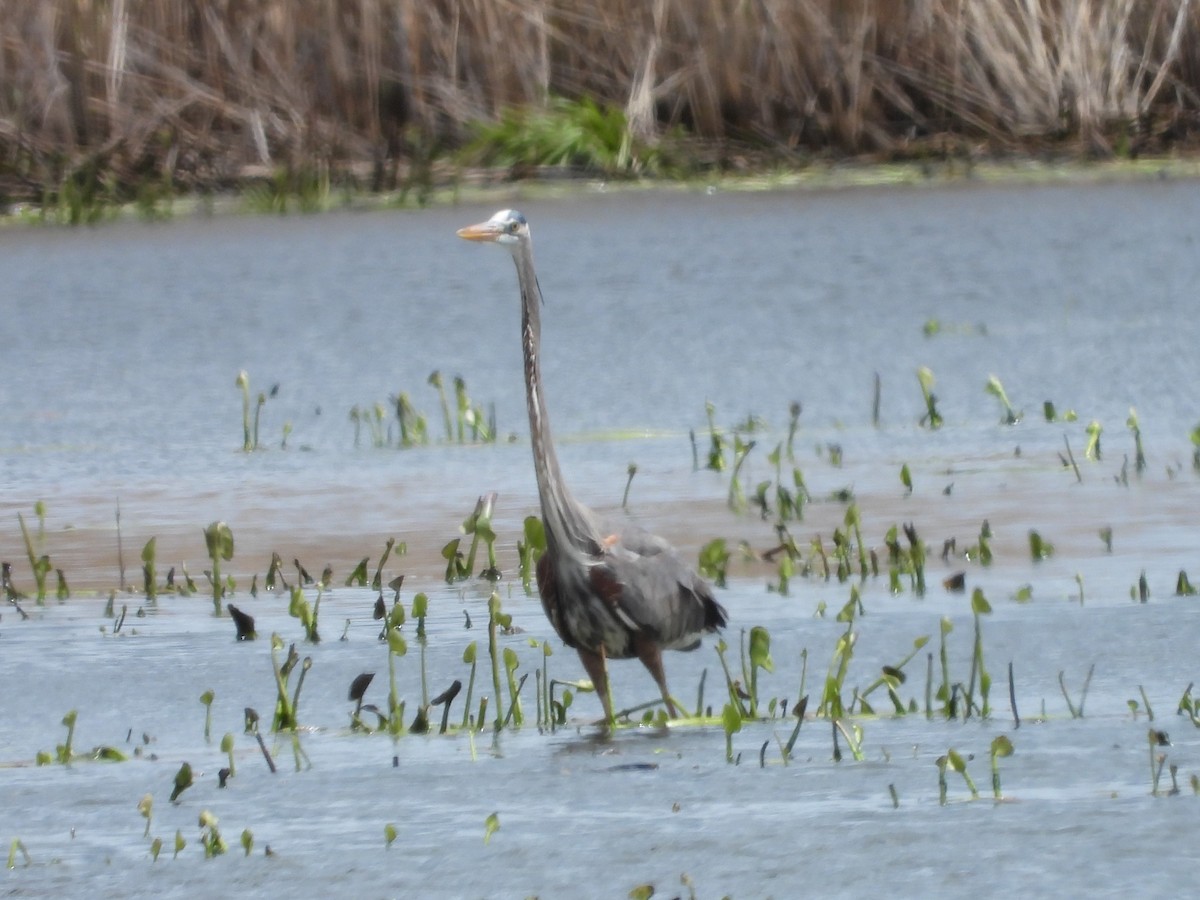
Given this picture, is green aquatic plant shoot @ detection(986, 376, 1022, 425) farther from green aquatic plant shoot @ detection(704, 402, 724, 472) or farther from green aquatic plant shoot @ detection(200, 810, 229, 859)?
green aquatic plant shoot @ detection(200, 810, 229, 859)

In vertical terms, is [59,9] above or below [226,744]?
above

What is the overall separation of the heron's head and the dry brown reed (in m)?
10.2

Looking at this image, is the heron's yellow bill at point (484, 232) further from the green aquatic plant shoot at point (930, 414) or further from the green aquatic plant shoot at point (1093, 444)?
the green aquatic plant shoot at point (930, 414)

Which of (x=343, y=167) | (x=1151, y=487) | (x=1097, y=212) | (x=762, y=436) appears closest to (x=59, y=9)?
(x=343, y=167)

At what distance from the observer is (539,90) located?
49.9 feet

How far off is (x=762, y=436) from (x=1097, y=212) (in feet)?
20.3

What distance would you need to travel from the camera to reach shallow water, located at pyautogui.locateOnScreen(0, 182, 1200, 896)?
381 cm

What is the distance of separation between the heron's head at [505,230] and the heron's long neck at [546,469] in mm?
49

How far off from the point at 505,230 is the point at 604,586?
0.74 m

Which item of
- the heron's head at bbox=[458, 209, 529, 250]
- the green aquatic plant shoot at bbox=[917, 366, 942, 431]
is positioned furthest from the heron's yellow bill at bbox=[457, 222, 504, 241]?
the green aquatic plant shoot at bbox=[917, 366, 942, 431]

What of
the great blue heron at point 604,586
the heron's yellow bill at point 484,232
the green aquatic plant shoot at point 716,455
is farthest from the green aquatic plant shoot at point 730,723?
the green aquatic plant shoot at point 716,455

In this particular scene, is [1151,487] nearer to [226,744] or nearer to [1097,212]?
[226,744]

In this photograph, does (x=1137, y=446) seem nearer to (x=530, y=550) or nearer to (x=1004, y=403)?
(x=1004, y=403)

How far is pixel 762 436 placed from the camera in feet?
26.5
